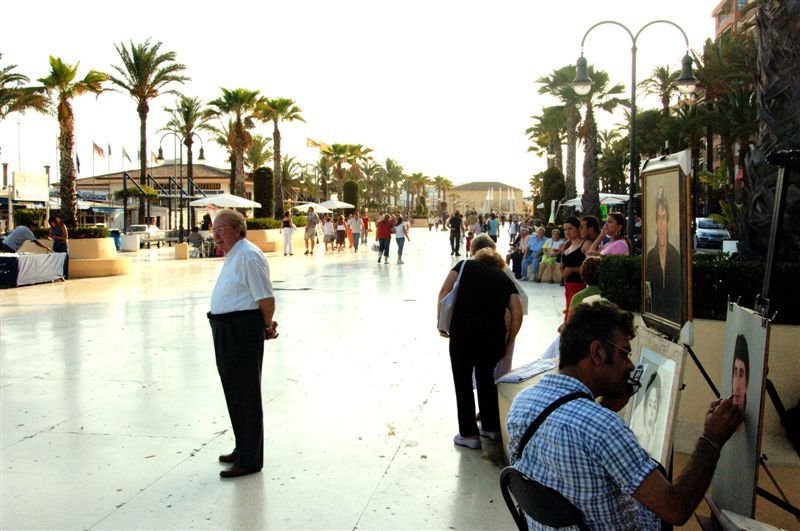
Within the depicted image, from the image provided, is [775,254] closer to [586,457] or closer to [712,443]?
[712,443]

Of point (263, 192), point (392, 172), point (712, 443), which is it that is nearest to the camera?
point (712, 443)

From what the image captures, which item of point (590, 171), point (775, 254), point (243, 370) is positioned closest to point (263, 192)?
point (590, 171)

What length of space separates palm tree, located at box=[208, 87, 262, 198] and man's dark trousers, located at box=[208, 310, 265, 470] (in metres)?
36.9

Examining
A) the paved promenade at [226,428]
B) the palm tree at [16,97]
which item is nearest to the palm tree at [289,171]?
the palm tree at [16,97]

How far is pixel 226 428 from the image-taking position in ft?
19.7

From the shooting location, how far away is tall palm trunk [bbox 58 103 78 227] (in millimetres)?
23828

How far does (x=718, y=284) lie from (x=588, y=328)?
3.84 metres

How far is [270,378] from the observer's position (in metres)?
7.71

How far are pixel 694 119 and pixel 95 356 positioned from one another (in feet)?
125

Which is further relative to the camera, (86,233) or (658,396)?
(86,233)

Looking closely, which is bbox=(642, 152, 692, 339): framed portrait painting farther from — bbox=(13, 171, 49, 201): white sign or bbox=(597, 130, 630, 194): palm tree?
bbox=(597, 130, 630, 194): palm tree

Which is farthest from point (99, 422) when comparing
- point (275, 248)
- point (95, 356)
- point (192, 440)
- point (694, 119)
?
point (694, 119)

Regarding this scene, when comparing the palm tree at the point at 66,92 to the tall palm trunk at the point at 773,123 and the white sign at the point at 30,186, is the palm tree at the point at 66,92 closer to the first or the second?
the white sign at the point at 30,186

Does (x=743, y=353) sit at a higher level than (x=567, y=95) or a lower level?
lower
